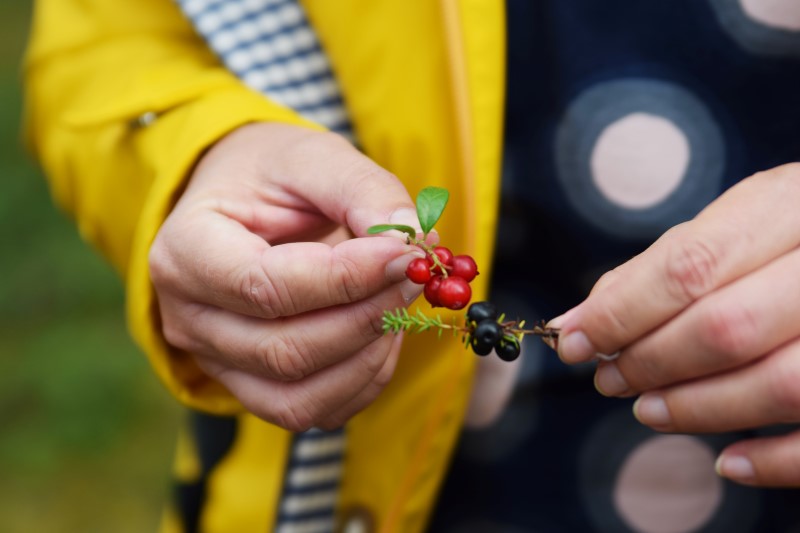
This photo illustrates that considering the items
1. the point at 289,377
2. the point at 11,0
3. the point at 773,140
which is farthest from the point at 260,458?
the point at 11,0

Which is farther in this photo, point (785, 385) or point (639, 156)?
point (639, 156)

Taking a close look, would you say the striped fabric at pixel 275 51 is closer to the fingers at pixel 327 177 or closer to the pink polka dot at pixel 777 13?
the fingers at pixel 327 177

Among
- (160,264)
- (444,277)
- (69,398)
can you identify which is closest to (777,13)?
(444,277)

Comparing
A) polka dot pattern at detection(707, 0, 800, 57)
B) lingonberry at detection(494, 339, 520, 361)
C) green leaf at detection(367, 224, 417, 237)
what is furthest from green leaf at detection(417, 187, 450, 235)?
polka dot pattern at detection(707, 0, 800, 57)

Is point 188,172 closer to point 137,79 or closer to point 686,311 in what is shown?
point 137,79

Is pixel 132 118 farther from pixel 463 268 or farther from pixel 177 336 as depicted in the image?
pixel 463 268
